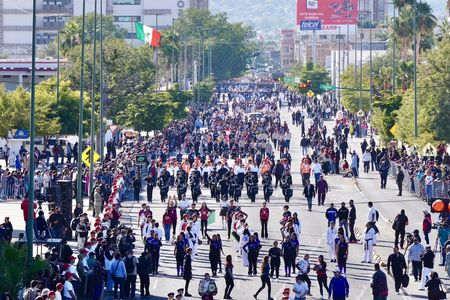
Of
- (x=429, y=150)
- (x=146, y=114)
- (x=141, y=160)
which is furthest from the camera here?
(x=146, y=114)

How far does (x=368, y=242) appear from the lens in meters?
37.5

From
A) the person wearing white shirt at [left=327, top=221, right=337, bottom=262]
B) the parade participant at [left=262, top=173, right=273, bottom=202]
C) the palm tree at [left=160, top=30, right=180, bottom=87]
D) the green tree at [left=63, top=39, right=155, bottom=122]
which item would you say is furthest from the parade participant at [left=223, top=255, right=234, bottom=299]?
the palm tree at [left=160, top=30, right=180, bottom=87]

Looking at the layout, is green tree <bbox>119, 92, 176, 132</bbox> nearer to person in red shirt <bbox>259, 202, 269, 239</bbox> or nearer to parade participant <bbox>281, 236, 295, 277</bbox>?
person in red shirt <bbox>259, 202, 269, 239</bbox>

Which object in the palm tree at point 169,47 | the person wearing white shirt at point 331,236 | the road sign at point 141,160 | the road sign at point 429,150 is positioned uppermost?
the palm tree at point 169,47

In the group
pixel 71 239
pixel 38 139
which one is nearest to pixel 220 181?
pixel 71 239

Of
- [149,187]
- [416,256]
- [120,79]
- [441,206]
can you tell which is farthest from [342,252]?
[120,79]

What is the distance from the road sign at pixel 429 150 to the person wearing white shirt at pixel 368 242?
2473cm

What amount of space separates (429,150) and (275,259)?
29790mm

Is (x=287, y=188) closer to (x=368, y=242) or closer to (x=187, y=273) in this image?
(x=368, y=242)

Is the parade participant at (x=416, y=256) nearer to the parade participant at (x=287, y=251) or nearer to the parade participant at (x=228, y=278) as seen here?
the parade participant at (x=287, y=251)

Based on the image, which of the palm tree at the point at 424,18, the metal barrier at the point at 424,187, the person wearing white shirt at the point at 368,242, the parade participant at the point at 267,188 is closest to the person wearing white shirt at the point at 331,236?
the person wearing white shirt at the point at 368,242

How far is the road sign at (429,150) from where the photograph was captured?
6233cm

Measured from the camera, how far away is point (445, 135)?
66.1 metres

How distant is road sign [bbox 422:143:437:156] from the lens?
204ft
